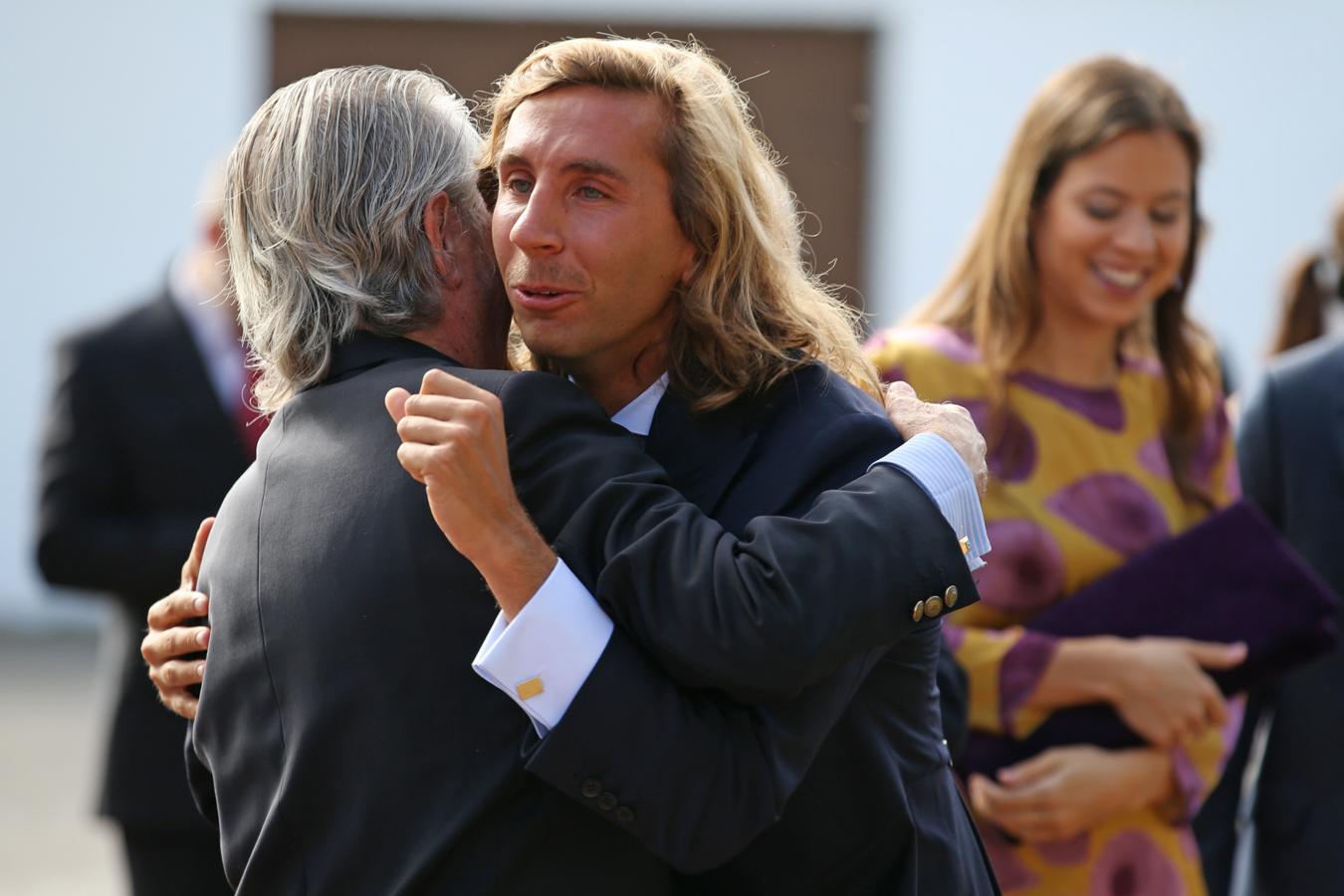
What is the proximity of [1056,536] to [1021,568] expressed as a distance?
86mm

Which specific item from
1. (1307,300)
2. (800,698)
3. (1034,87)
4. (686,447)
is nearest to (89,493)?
(686,447)

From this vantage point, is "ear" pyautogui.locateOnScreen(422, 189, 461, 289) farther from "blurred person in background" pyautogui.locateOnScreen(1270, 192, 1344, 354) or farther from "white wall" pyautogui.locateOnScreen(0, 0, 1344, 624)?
"white wall" pyautogui.locateOnScreen(0, 0, 1344, 624)

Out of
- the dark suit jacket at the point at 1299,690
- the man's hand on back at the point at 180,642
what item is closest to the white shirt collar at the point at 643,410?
the man's hand on back at the point at 180,642

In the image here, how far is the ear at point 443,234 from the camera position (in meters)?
2.24

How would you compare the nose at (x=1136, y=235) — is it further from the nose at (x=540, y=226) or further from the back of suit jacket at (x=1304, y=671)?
the nose at (x=540, y=226)

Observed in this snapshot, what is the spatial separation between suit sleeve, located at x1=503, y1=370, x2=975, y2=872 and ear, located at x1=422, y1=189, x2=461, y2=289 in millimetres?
391

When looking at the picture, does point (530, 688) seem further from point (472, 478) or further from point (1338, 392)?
point (1338, 392)

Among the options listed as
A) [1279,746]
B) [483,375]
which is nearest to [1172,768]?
[1279,746]

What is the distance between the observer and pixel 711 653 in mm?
1908

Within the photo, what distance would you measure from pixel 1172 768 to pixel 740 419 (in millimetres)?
1470

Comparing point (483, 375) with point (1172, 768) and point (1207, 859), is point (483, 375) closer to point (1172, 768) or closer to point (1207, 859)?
point (1172, 768)

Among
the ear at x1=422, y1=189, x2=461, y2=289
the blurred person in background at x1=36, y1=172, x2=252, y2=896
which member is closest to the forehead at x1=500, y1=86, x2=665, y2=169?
the ear at x1=422, y1=189, x2=461, y2=289

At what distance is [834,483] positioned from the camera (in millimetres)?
2105

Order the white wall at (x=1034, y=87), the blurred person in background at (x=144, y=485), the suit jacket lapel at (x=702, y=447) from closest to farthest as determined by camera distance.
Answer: the suit jacket lapel at (x=702, y=447) < the blurred person in background at (x=144, y=485) < the white wall at (x=1034, y=87)
